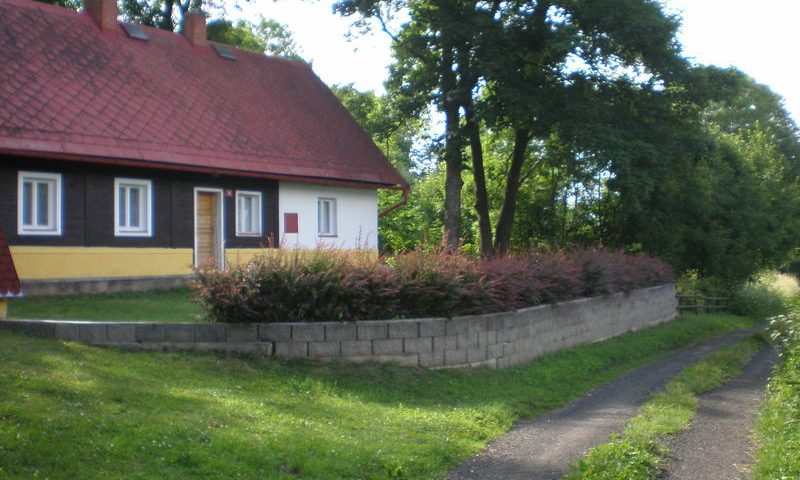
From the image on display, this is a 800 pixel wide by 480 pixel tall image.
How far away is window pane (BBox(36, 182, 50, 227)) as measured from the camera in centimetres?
1938

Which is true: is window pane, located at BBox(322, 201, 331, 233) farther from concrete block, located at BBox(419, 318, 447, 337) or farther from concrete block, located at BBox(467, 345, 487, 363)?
concrete block, located at BBox(419, 318, 447, 337)

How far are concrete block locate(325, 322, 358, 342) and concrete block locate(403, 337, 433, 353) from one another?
905 millimetres

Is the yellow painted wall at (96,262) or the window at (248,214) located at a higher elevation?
the window at (248,214)

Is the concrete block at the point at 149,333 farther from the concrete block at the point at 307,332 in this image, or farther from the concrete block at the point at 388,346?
the concrete block at the point at 388,346

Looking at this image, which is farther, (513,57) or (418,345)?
(513,57)

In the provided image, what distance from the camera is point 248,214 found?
960 inches

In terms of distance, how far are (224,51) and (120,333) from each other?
16.8 metres

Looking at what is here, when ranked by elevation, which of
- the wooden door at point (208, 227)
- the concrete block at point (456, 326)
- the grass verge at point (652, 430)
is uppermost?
the wooden door at point (208, 227)

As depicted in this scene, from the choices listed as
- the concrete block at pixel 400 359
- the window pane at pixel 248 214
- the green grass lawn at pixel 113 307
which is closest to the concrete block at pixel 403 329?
the concrete block at pixel 400 359

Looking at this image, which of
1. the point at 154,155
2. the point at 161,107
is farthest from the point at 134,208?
the point at 161,107

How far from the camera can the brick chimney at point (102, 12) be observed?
77.5ft

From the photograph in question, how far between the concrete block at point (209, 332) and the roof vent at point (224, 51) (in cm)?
1620

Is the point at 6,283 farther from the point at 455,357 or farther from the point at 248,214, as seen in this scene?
the point at 248,214

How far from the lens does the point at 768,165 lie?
41188mm
